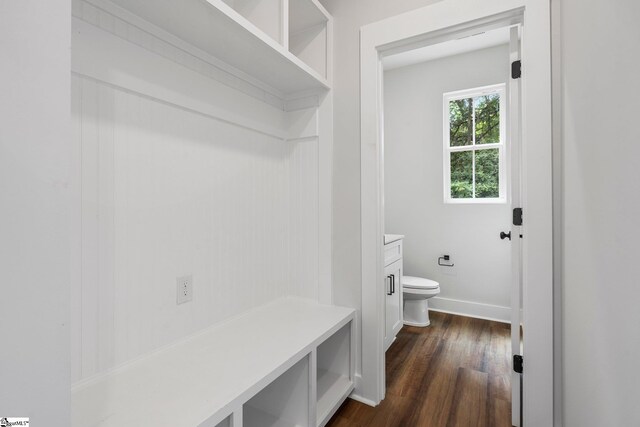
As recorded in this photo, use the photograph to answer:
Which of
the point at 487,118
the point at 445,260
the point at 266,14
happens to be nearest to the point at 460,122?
the point at 487,118

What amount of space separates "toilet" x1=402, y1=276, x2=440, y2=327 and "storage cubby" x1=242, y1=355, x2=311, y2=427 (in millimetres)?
1762

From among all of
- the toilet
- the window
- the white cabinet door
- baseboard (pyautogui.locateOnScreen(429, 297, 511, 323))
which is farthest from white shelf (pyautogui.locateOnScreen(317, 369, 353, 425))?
the window

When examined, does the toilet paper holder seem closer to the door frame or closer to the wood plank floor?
the wood plank floor

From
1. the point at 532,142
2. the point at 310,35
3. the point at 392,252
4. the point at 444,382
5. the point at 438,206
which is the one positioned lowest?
the point at 444,382

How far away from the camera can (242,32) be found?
3.96 ft

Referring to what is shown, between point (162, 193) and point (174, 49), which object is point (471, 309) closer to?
point (162, 193)

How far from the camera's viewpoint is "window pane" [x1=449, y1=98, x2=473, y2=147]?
330 centimetres

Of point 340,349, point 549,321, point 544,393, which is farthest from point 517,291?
point 340,349

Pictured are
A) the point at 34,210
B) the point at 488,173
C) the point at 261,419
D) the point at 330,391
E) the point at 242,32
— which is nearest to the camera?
the point at 34,210

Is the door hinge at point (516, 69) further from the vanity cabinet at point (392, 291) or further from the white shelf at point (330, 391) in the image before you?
the white shelf at point (330, 391)

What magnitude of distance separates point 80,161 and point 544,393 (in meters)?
2.06

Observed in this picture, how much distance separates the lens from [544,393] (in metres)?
1.33

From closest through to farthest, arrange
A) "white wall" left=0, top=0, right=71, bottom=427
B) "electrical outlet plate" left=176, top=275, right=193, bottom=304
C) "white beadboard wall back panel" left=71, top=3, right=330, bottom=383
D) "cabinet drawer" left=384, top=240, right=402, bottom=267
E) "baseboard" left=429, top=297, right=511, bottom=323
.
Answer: "white wall" left=0, top=0, right=71, bottom=427 < "white beadboard wall back panel" left=71, top=3, right=330, bottom=383 < "electrical outlet plate" left=176, top=275, right=193, bottom=304 < "cabinet drawer" left=384, top=240, right=402, bottom=267 < "baseboard" left=429, top=297, right=511, bottom=323

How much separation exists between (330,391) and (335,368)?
18 cm
